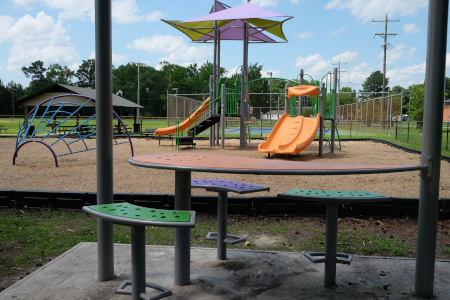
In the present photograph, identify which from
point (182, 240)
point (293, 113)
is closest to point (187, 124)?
point (293, 113)

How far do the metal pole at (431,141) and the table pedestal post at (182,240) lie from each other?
1.60m

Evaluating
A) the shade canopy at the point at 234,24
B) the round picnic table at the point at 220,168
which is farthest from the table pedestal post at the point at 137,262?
the shade canopy at the point at 234,24

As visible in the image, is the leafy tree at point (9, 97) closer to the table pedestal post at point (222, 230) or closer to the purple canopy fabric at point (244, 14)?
the purple canopy fabric at point (244, 14)

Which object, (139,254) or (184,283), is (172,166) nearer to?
(139,254)

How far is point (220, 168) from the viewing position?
90.4 inches

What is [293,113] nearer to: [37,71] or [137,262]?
[137,262]

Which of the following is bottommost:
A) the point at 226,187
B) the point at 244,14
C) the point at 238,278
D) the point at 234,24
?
the point at 238,278

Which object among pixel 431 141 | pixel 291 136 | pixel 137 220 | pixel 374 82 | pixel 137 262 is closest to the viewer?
pixel 137 220

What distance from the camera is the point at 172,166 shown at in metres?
2.41

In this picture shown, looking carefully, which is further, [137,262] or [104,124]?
[104,124]

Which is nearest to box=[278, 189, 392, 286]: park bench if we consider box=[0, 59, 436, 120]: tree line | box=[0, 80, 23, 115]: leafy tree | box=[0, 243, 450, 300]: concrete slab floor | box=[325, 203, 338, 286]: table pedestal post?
box=[325, 203, 338, 286]: table pedestal post

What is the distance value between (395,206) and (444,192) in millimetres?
2169

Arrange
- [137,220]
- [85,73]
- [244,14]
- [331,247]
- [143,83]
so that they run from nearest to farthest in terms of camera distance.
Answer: [137,220], [331,247], [244,14], [143,83], [85,73]

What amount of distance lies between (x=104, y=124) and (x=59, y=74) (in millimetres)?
105043
